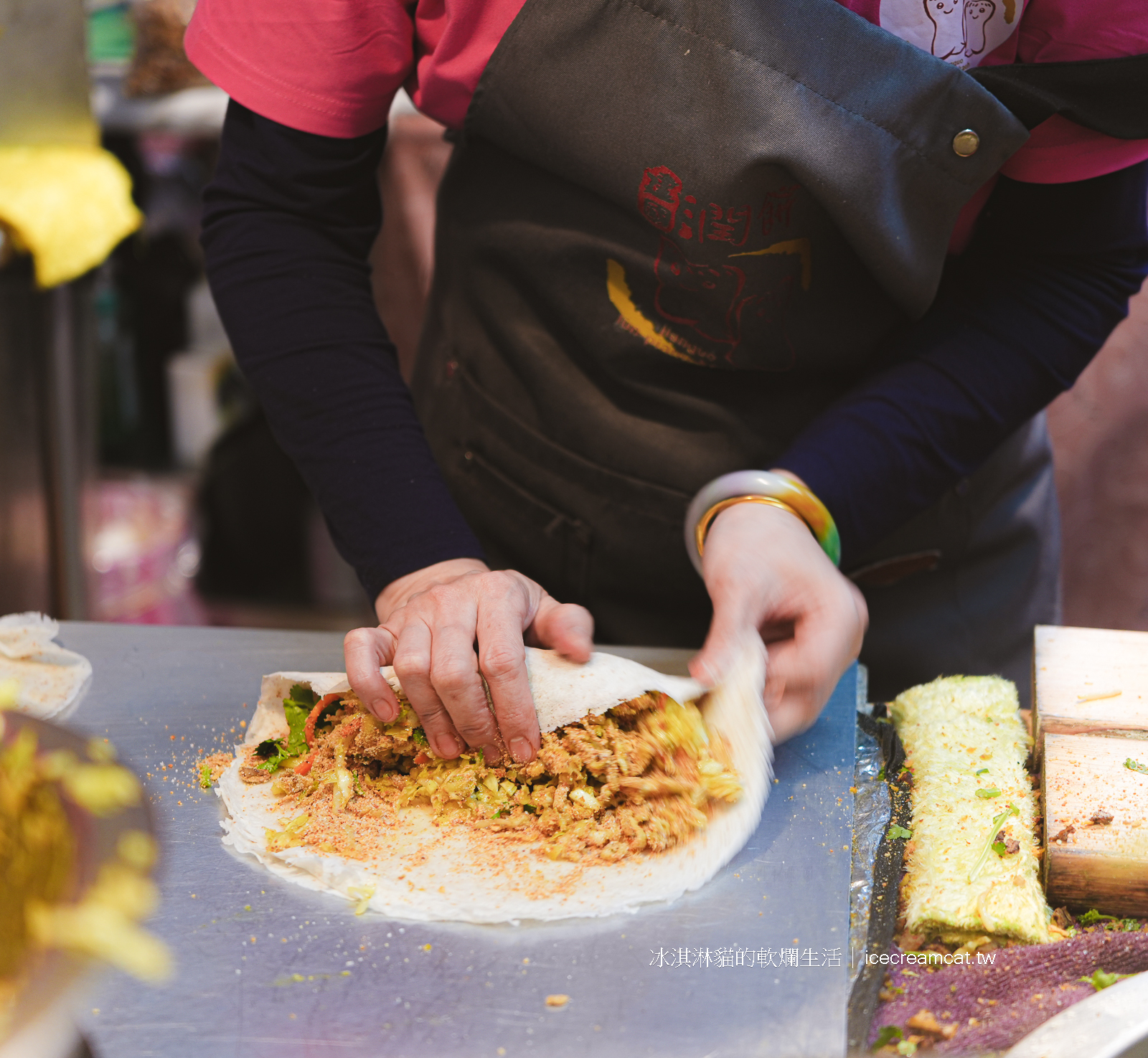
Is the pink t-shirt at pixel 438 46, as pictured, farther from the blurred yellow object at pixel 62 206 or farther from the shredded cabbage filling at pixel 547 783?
the blurred yellow object at pixel 62 206

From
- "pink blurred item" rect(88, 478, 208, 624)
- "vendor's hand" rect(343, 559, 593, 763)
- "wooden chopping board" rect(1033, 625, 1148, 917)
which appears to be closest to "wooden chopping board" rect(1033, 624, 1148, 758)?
"wooden chopping board" rect(1033, 625, 1148, 917)

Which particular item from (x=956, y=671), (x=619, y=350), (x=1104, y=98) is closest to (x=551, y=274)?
(x=619, y=350)

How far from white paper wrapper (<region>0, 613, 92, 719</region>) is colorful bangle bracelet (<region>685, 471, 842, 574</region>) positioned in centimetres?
62

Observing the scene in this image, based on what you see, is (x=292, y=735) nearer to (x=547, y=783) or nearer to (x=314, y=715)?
(x=314, y=715)

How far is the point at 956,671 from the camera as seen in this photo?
128cm

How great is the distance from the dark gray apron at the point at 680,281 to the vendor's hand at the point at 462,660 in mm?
313

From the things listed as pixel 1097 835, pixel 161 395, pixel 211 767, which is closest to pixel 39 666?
pixel 211 767

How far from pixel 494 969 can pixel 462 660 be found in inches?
8.9

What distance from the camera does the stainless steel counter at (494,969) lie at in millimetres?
638

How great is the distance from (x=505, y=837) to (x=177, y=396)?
1.86 m

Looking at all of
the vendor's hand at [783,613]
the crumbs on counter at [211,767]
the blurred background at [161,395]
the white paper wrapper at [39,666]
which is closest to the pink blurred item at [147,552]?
the blurred background at [161,395]

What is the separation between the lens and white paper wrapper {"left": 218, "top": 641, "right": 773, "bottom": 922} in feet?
2.48

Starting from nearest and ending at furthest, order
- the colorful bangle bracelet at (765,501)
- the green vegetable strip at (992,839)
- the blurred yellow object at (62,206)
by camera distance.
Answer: the green vegetable strip at (992,839) → the colorful bangle bracelet at (765,501) → the blurred yellow object at (62,206)

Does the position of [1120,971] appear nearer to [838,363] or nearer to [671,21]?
[838,363]
